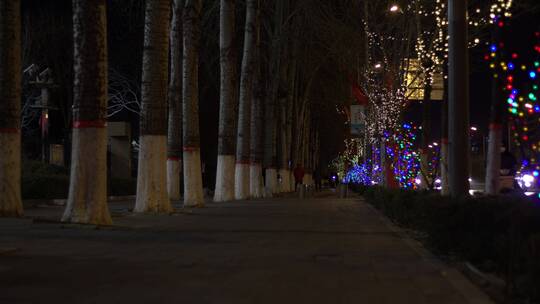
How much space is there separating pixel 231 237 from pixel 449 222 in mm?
4889

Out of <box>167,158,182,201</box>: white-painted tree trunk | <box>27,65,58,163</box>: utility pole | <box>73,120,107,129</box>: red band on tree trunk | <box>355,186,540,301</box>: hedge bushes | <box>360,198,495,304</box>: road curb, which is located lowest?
<box>360,198,495,304</box>: road curb

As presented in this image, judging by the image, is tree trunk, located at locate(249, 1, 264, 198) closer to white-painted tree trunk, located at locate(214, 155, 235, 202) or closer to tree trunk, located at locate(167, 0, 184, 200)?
white-painted tree trunk, located at locate(214, 155, 235, 202)

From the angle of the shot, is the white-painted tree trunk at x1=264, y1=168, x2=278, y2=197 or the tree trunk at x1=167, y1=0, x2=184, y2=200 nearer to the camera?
the tree trunk at x1=167, y1=0, x2=184, y2=200

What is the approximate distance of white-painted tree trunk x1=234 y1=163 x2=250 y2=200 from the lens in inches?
1380

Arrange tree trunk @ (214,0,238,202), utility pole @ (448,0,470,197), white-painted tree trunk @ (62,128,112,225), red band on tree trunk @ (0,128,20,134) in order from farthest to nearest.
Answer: tree trunk @ (214,0,238,202), red band on tree trunk @ (0,128,20,134), white-painted tree trunk @ (62,128,112,225), utility pole @ (448,0,470,197)

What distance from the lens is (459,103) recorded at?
14523mm

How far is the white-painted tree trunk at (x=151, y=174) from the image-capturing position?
64.7 feet

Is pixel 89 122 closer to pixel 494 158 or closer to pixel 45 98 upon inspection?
pixel 494 158

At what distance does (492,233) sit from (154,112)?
1181cm

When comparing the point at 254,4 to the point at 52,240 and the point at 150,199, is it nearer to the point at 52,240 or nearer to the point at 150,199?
the point at 150,199

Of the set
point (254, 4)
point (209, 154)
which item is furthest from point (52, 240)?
point (209, 154)

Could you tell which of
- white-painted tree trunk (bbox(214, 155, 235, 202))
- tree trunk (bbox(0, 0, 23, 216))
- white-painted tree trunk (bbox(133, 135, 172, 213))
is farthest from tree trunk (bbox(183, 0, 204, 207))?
tree trunk (bbox(0, 0, 23, 216))

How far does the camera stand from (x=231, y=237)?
14.7 meters

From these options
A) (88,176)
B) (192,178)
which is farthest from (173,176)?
(88,176)
